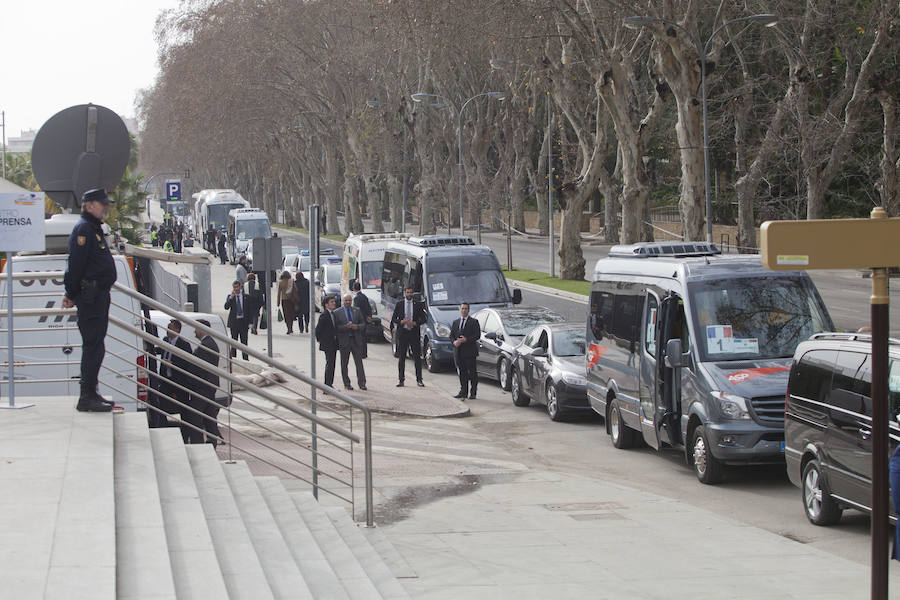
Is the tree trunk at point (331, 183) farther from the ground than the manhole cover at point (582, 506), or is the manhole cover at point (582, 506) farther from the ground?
the tree trunk at point (331, 183)

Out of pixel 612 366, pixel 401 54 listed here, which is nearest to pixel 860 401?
pixel 612 366

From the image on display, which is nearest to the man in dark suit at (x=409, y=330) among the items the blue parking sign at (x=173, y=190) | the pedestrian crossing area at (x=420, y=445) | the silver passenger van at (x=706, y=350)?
the pedestrian crossing area at (x=420, y=445)

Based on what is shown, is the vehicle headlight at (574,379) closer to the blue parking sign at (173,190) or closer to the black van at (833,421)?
the black van at (833,421)

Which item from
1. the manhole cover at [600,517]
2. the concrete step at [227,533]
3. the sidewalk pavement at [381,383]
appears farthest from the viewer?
the sidewalk pavement at [381,383]

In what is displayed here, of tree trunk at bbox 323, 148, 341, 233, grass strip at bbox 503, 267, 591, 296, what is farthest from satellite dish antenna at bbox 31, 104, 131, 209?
tree trunk at bbox 323, 148, 341, 233

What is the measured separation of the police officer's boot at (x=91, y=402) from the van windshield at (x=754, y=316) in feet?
23.3

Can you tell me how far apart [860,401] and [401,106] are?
49654mm

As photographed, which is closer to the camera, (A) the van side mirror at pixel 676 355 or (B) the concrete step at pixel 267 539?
(B) the concrete step at pixel 267 539

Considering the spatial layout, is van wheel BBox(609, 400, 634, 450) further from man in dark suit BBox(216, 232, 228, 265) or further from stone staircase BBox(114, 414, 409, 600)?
man in dark suit BBox(216, 232, 228, 265)

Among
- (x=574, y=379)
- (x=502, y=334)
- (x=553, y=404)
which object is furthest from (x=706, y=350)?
(x=502, y=334)

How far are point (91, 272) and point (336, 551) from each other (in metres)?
2.75

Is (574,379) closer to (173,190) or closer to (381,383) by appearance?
(381,383)

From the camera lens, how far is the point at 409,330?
2214 centimetres

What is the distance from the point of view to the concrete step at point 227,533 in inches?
267
